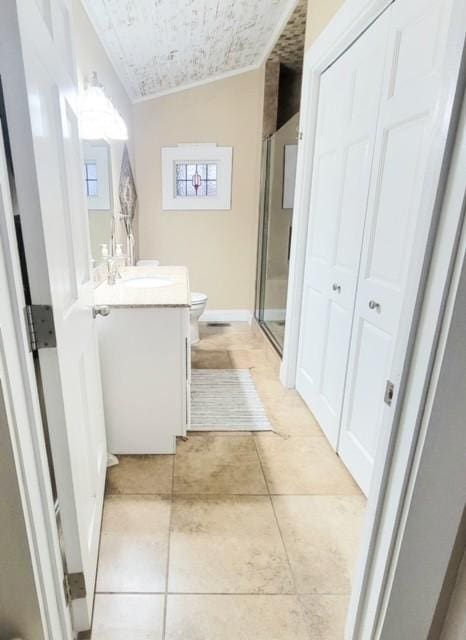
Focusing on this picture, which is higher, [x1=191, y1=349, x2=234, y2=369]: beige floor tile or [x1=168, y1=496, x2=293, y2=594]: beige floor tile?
[x1=168, y1=496, x2=293, y2=594]: beige floor tile

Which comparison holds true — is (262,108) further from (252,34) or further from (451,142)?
(451,142)

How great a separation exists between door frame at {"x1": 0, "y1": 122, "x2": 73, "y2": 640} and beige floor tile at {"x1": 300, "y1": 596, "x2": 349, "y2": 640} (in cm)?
75

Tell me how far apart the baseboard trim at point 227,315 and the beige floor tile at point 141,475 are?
2555 millimetres

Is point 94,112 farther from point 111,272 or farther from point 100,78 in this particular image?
point 111,272

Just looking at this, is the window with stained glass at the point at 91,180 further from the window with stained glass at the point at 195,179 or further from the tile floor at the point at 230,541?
the window with stained glass at the point at 195,179

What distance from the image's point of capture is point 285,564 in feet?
4.39

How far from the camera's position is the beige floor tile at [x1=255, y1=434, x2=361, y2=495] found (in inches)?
67.9

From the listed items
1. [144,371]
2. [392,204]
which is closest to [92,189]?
[144,371]

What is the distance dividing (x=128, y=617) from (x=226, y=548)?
40 cm

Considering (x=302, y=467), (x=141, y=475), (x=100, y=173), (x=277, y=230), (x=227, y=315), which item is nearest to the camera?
(x=141, y=475)

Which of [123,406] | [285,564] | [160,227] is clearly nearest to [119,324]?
[123,406]

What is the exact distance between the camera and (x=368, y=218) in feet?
5.22

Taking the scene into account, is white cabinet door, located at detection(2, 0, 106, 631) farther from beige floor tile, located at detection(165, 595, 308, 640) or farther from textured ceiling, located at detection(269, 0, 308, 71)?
textured ceiling, located at detection(269, 0, 308, 71)

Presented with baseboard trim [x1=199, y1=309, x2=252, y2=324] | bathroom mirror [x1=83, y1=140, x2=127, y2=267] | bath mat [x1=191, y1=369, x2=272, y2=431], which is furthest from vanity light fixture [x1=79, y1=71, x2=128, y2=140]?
baseboard trim [x1=199, y1=309, x2=252, y2=324]
